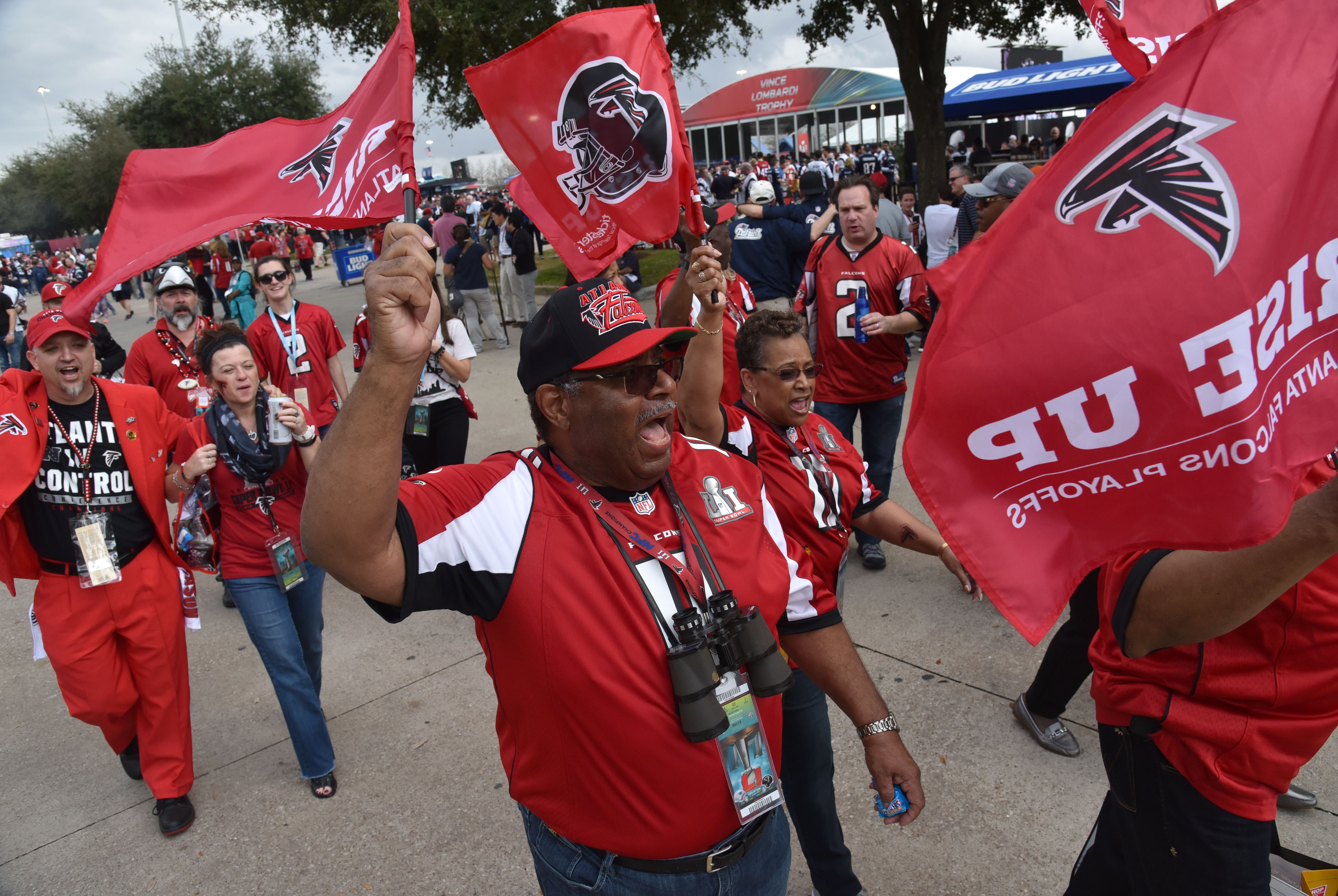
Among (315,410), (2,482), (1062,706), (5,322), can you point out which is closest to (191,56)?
(5,322)

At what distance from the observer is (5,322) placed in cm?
1214

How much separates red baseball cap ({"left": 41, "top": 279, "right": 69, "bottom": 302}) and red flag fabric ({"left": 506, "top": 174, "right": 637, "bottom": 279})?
9.47 feet

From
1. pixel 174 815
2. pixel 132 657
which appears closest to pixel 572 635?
pixel 132 657

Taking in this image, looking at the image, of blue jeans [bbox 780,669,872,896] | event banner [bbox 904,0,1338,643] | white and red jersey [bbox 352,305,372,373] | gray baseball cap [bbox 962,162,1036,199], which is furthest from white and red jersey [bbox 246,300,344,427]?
event banner [bbox 904,0,1338,643]

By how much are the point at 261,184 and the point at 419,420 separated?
2777 mm

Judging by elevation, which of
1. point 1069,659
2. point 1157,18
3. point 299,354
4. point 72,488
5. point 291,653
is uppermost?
point 1157,18

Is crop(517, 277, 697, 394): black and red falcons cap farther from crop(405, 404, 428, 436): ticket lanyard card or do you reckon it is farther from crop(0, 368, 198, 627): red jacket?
crop(405, 404, 428, 436): ticket lanyard card

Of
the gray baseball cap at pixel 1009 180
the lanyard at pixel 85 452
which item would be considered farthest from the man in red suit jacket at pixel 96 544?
the gray baseball cap at pixel 1009 180

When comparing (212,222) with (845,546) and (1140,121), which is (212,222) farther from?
(1140,121)

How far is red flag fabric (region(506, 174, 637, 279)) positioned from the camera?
3350mm

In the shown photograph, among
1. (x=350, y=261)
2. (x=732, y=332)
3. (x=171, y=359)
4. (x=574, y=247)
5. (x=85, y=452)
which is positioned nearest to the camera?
(x=574, y=247)

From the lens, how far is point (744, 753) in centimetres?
197

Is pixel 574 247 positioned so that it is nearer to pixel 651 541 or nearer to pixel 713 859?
pixel 651 541

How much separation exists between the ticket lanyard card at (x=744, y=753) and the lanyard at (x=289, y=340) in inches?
193
